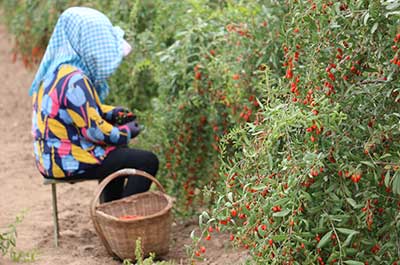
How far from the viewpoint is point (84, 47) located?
15.4ft

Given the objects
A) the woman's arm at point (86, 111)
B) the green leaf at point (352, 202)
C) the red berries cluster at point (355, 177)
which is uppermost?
the red berries cluster at point (355, 177)

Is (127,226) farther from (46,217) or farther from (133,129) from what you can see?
(46,217)

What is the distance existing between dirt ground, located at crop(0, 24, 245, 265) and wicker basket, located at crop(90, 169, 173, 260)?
127 mm

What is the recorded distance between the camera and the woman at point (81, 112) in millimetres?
4543

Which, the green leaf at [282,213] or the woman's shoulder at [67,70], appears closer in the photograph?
the green leaf at [282,213]

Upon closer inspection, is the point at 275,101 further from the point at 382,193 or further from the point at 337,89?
the point at 382,193

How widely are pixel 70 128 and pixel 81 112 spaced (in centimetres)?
14

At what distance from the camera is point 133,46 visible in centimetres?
555

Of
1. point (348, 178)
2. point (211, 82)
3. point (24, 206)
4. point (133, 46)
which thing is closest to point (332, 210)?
point (348, 178)

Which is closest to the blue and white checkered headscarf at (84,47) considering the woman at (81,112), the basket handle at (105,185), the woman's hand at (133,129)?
the woman at (81,112)

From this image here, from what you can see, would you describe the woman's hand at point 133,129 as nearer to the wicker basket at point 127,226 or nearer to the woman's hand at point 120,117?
the woman's hand at point 120,117

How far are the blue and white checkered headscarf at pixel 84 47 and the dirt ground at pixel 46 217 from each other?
0.88 meters

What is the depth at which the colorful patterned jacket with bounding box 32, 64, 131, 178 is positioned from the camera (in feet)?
14.8

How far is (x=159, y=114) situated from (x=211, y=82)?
0.42 meters
